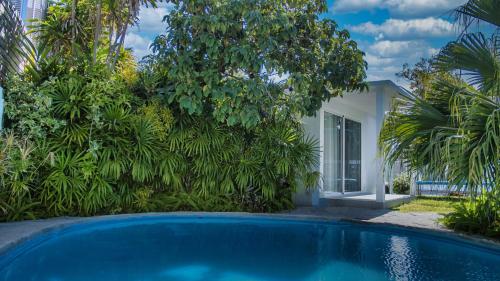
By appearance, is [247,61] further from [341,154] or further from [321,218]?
[341,154]

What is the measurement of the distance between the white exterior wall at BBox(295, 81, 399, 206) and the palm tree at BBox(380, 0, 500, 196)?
2832 millimetres

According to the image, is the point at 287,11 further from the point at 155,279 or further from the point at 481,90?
the point at 155,279

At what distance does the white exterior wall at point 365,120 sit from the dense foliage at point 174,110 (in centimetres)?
104

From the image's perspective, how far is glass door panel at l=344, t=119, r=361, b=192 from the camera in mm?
12609

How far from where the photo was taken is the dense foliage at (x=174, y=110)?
285 inches

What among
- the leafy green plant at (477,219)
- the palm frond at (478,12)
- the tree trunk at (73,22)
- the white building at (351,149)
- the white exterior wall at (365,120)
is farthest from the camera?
the white building at (351,149)

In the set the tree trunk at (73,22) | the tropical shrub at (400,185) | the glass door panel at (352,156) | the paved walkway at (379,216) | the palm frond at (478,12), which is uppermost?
the tree trunk at (73,22)

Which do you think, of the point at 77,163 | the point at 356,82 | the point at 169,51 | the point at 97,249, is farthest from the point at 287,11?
the point at 97,249

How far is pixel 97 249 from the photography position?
5559 mm

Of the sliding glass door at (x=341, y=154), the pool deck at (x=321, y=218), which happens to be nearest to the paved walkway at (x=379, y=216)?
the pool deck at (x=321, y=218)

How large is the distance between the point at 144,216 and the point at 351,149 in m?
7.50

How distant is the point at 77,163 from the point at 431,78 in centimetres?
626

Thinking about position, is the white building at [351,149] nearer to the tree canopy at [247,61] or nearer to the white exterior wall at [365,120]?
the white exterior wall at [365,120]

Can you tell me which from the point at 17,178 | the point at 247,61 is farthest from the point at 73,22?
the point at 247,61
